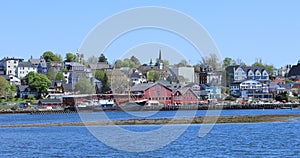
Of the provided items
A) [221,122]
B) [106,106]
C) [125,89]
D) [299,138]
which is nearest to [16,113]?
[106,106]

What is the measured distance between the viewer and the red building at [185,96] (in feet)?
333

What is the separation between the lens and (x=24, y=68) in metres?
147

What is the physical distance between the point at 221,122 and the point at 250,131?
430 inches

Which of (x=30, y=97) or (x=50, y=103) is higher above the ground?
(x=30, y=97)

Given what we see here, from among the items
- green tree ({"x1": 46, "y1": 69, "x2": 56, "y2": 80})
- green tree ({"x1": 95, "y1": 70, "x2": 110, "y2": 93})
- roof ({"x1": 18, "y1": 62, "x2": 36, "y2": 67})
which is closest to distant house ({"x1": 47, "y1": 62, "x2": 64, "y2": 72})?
green tree ({"x1": 46, "y1": 69, "x2": 56, "y2": 80})

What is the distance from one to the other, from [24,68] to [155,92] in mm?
57351

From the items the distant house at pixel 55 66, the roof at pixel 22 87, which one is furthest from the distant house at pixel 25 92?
the distant house at pixel 55 66

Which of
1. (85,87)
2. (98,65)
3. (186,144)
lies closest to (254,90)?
(85,87)

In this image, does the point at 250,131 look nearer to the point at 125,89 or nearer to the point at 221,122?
the point at 221,122

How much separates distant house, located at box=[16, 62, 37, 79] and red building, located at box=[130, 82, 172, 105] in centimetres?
5216

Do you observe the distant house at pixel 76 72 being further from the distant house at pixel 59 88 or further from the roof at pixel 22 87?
the roof at pixel 22 87

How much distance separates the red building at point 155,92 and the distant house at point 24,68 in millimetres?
52158

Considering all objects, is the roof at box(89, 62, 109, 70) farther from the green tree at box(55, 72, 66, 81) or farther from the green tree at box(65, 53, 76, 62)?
the green tree at box(65, 53, 76, 62)

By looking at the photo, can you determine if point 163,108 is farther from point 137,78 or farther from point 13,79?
point 13,79
